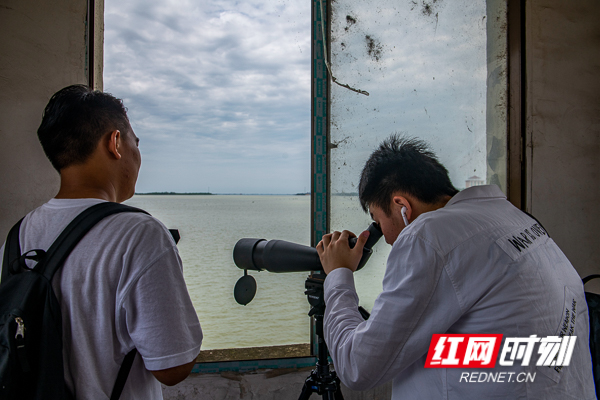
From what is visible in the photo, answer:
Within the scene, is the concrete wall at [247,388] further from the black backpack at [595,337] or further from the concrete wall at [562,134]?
the black backpack at [595,337]

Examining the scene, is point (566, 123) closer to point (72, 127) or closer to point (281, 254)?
point (281, 254)

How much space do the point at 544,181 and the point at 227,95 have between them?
2.72 m

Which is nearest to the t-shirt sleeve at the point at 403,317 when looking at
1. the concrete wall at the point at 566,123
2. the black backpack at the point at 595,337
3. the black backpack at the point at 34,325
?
the black backpack at the point at 34,325

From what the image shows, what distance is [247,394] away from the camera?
59.7 inches

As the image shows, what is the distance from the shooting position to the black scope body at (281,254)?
3.43 feet

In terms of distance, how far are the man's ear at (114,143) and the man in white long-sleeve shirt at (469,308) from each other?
608mm

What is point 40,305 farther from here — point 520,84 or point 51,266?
point 520,84

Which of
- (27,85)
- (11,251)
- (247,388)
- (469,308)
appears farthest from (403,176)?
(27,85)

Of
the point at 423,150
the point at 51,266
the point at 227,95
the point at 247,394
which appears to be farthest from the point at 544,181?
the point at 227,95

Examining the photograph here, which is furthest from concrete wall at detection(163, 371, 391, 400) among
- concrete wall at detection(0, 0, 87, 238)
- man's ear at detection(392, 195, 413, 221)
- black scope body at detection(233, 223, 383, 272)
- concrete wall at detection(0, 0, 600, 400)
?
man's ear at detection(392, 195, 413, 221)

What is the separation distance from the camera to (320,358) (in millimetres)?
1118

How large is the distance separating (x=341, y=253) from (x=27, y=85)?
135 cm

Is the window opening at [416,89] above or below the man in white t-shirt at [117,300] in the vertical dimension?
above

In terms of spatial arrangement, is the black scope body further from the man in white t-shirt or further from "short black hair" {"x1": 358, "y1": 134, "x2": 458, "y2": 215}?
the man in white t-shirt
